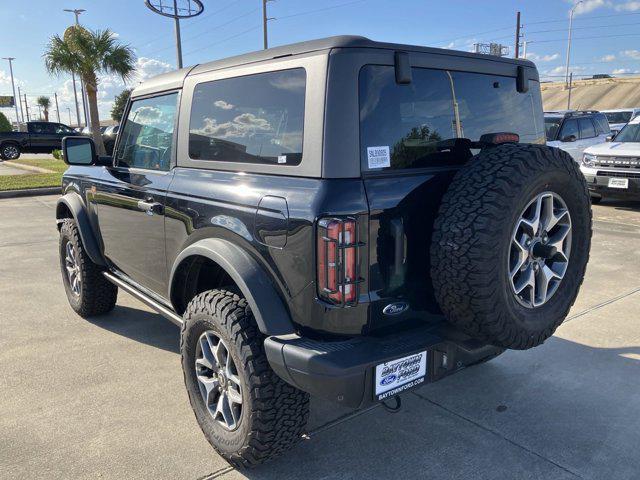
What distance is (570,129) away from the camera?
11734 millimetres

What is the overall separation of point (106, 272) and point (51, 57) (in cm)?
2263

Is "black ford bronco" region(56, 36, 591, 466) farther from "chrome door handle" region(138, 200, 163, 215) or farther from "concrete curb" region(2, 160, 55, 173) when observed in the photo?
"concrete curb" region(2, 160, 55, 173)

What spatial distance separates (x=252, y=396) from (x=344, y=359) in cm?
51

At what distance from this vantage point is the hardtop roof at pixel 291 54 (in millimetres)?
2186

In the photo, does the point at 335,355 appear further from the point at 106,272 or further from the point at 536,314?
the point at 106,272

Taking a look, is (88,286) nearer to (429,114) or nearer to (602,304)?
(429,114)

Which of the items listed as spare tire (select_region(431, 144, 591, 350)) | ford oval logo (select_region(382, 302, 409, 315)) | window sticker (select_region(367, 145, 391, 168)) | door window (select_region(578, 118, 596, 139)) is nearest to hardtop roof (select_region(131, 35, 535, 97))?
window sticker (select_region(367, 145, 391, 168))

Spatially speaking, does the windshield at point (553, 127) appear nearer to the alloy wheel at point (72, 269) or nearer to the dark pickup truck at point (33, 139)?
the alloy wheel at point (72, 269)

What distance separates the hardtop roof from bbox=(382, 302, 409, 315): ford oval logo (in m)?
1.09

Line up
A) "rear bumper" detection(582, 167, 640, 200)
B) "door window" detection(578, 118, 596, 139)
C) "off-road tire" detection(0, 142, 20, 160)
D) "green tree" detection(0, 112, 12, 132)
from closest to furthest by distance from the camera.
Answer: "rear bumper" detection(582, 167, 640, 200) → "door window" detection(578, 118, 596, 139) → "off-road tire" detection(0, 142, 20, 160) → "green tree" detection(0, 112, 12, 132)

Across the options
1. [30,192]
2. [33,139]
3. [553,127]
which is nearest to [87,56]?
[33,139]

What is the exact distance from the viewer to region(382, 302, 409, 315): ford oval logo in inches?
87.2

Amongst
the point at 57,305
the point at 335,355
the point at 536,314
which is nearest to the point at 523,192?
the point at 536,314

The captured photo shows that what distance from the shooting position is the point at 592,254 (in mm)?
6457
